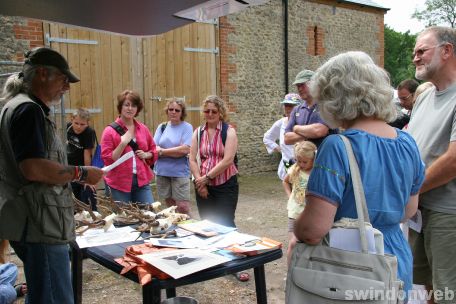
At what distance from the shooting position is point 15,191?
7.48 ft

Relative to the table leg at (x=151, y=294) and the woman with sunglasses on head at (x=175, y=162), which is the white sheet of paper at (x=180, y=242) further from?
the woman with sunglasses on head at (x=175, y=162)

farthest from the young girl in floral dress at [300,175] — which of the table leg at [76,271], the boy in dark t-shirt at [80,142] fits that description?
the boy in dark t-shirt at [80,142]

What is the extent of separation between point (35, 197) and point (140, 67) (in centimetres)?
639

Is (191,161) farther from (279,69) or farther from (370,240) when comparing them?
(279,69)

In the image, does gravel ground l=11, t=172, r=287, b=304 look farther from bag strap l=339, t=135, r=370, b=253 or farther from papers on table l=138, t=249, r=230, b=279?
bag strap l=339, t=135, r=370, b=253

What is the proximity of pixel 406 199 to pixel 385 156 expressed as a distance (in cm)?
23

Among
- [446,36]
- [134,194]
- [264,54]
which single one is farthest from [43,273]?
[264,54]

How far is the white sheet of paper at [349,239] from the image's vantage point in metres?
1.62

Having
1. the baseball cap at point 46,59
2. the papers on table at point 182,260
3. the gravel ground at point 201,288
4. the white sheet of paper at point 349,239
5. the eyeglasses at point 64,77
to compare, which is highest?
the baseball cap at point 46,59

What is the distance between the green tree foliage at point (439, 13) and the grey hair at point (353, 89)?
48.0 metres

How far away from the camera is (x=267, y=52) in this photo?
1075 cm

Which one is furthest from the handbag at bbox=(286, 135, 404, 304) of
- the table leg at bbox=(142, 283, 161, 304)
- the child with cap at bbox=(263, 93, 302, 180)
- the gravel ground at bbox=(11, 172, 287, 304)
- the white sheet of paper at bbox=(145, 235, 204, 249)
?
the child with cap at bbox=(263, 93, 302, 180)

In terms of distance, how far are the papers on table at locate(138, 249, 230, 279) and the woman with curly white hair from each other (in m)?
0.57

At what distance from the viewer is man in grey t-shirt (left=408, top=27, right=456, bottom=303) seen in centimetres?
246
